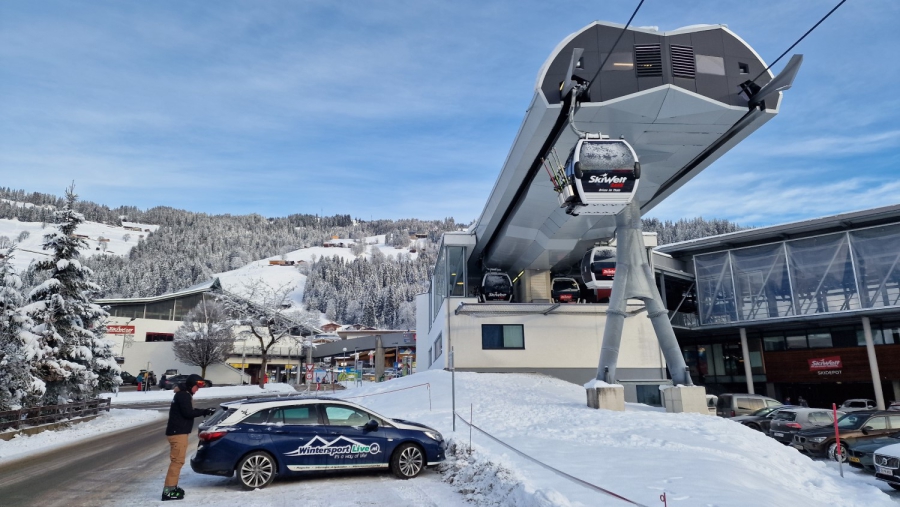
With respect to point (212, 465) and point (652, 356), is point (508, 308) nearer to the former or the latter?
point (652, 356)

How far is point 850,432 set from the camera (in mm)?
14734

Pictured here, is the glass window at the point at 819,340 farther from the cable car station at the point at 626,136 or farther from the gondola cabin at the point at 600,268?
the gondola cabin at the point at 600,268

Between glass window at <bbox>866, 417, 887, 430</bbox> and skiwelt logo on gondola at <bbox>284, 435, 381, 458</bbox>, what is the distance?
44.1ft

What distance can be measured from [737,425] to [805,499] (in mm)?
6313

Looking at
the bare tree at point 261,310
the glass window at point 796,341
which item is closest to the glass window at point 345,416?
the glass window at point 796,341

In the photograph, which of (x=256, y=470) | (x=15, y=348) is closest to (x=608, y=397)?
(x=256, y=470)

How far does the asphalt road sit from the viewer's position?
848cm

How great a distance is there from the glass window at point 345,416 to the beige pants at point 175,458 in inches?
95.0

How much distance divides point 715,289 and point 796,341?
715 cm

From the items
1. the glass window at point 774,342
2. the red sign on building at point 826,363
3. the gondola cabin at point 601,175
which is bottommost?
the red sign on building at point 826,363

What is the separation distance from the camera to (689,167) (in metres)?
21.2

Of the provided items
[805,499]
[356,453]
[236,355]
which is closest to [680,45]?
[805,499]

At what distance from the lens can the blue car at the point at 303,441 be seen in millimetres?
9109

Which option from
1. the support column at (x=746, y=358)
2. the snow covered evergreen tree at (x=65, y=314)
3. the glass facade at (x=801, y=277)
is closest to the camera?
the snow covered evergreen tree at (x=65, y=314)
